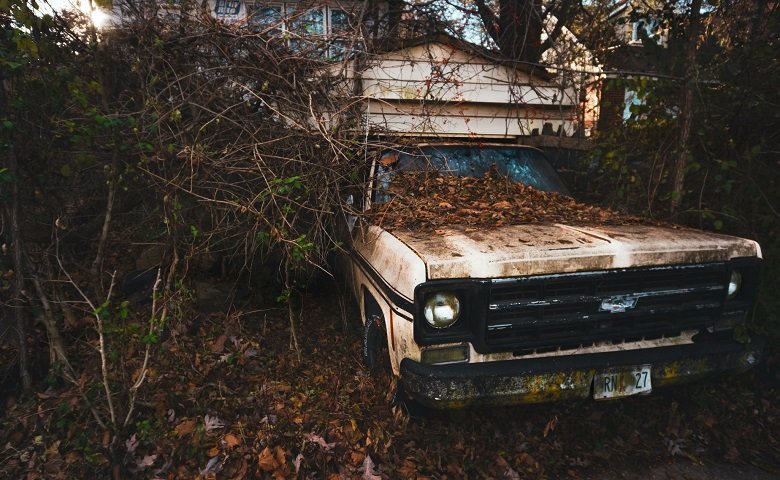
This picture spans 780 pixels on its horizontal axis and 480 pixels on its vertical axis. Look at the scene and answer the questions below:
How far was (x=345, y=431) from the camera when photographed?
9.11ft

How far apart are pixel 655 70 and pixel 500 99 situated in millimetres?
1559

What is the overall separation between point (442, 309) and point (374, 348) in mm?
1092

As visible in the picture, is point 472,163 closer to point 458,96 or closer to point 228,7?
point 458,96

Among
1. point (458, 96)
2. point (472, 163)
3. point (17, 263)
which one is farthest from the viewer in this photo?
point (458, 96)

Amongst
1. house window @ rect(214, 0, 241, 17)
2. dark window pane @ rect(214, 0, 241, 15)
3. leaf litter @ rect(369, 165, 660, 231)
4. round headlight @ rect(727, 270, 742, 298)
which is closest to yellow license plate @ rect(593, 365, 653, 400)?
round headlight @ rect(727, 270, 742, 298)

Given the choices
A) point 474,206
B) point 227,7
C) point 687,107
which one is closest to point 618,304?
point 474,206

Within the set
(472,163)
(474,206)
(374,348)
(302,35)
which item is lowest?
(374,348)

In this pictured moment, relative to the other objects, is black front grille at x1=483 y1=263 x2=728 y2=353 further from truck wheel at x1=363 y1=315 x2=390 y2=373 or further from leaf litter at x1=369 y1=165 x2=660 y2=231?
truck wheel at x1=363 y1=315 x2=390 y2=373

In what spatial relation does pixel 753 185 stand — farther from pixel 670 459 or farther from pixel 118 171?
pixel 118 171

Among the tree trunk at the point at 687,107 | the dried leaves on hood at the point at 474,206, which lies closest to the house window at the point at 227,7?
the dried leaves on hood at the point at 474,206

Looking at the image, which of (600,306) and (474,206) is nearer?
(600,306)

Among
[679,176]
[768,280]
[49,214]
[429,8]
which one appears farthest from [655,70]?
[49,214]

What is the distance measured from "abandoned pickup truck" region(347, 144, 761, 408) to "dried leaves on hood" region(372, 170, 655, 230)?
137 millimetres

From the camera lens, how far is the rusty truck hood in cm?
236
